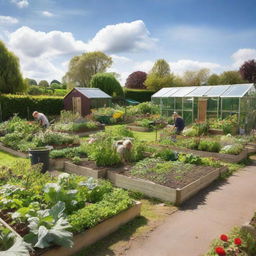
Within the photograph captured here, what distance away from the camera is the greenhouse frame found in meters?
13.1

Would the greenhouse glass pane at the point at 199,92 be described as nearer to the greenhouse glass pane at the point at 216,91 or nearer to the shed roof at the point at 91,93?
the greenhouse glass pane at the point at 216,91

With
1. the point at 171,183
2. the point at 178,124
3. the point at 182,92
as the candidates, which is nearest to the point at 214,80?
the point at 182,92

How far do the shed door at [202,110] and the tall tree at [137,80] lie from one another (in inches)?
1002

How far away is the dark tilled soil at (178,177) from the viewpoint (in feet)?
17.5

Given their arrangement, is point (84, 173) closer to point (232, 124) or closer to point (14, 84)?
point (232, 124)

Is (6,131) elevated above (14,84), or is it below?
below

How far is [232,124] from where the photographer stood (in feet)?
40.1

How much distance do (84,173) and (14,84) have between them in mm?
17169

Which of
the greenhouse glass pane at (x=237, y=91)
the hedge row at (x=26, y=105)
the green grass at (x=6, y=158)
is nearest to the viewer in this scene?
the green grass at (x=6, y=158)

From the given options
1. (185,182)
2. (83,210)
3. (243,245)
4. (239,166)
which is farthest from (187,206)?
(239,166)

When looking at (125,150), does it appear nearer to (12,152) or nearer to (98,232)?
(98,232)

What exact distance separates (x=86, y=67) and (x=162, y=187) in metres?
38.2

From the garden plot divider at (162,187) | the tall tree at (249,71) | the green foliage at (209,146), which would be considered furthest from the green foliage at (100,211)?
the tall tree at (249,71)

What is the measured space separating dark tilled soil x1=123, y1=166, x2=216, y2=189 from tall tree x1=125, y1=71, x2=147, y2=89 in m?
34.6
